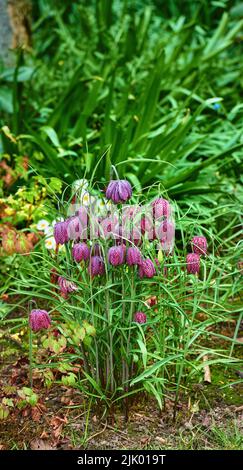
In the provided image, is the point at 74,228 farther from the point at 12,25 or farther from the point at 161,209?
the point at 12,25

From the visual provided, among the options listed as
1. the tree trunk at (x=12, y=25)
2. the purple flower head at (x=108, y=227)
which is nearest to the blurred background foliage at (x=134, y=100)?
the tree trunk at (x=12, y=25)

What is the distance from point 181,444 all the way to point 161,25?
15.4ft

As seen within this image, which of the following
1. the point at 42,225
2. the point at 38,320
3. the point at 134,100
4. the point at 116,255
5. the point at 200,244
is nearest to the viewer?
the point at 116,255

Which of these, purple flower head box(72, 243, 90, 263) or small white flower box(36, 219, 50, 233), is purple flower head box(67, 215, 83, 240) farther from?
small white flower box(36, 219, 50, 233)

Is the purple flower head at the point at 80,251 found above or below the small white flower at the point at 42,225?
above

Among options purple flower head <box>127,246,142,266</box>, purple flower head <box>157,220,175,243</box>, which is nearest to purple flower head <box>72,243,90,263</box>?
purple flower head <box>127,246,142,266</box>

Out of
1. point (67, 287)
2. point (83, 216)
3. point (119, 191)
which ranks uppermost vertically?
point (119, 191)

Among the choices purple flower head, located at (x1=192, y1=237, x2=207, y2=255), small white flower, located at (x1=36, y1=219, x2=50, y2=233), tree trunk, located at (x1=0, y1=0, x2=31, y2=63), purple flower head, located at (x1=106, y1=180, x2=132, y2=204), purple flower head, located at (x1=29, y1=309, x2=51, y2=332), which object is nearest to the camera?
purple flower head, located at (x1=106, y1=180, x2=132, y2=204)

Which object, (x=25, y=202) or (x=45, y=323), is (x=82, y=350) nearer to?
(x=45, y=323)

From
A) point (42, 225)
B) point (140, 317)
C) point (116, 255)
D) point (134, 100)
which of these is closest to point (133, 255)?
point (116, 255)

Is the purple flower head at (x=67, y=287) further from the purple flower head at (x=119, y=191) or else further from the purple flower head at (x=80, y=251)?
the purple flower head at (x=119, y=191)

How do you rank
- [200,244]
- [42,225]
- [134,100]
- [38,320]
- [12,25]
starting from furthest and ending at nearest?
[12,25]
[134,100]
[42,225]
[200,244]
[38,320]

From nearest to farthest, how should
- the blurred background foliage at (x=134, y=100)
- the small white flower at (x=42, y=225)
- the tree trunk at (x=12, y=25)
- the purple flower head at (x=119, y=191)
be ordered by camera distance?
the purple flower head at (x=119, y=191)
the small white flower at (x=42, y=225)
the blurred background foliage at (x=134, y=100)
the tree trunk at (x=12, y=25)

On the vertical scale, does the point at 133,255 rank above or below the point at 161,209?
below
